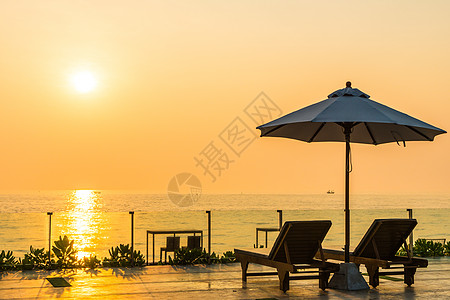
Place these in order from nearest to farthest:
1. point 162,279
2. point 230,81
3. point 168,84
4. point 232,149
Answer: point 162,279
point 230,81
point 168,84
point 232,149

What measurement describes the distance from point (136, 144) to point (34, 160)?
9.22 m

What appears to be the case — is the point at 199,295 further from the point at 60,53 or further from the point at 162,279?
the point at 60,53

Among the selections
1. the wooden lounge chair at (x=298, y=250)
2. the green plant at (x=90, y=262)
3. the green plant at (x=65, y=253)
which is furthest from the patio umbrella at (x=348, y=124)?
the green plant at (x=65, y=253)

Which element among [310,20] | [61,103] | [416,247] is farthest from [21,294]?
[61,103]

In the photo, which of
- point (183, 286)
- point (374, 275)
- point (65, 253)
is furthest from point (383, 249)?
point (65, 253)

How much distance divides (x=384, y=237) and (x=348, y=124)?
1.55 meters

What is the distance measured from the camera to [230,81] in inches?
995

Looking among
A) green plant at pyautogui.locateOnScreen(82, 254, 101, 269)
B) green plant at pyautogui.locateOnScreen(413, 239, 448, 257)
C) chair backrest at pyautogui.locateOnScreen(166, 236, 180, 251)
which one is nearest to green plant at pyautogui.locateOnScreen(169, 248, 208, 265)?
chair backrest at pyautogui.locateOnScreen(166, 236, 180, 251)

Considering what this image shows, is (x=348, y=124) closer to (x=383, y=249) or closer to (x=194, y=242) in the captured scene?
(x=383, y=249)

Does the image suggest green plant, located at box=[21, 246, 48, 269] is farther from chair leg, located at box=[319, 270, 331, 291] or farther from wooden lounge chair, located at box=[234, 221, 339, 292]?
chair leg, located at box=[319, 270, 331, 291]

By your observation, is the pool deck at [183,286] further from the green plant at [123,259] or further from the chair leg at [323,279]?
the green plant at [123,259]

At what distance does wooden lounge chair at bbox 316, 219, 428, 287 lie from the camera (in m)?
8.02

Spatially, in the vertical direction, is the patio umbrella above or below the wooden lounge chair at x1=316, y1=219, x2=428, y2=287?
above

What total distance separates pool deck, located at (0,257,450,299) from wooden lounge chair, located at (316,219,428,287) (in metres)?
0.25
